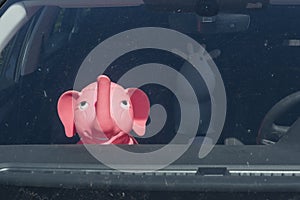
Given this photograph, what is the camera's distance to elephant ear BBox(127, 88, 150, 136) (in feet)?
8.42

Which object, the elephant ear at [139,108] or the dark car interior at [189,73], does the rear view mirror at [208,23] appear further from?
the elephant ear at [139,108]

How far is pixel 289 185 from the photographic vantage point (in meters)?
2.06

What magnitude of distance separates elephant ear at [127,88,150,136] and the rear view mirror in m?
0.50

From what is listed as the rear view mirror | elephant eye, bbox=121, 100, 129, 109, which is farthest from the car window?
elephant eye, bbox=121, 100, 129, 109

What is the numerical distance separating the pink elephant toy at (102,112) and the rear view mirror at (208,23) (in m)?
0.53

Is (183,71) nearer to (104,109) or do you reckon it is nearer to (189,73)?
(189,73)

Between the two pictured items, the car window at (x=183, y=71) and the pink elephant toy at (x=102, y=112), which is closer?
the pink elephant toy at (x=102, y=112)

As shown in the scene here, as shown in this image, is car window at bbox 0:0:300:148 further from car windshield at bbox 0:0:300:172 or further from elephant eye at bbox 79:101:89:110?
elephant eye at bbox 79:101:89:110

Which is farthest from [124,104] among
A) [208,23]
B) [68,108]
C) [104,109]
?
[208,23]

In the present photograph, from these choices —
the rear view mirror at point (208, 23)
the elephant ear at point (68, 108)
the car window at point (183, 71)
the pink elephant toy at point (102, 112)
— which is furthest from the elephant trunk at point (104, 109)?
the rear view mirror at point (208, 23)

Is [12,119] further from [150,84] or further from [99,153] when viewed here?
[99,153]

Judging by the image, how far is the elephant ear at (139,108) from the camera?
8.42 ft

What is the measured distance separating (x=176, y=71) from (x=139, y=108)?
1.39ft

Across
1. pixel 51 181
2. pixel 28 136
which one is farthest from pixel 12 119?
pixel 51 181
